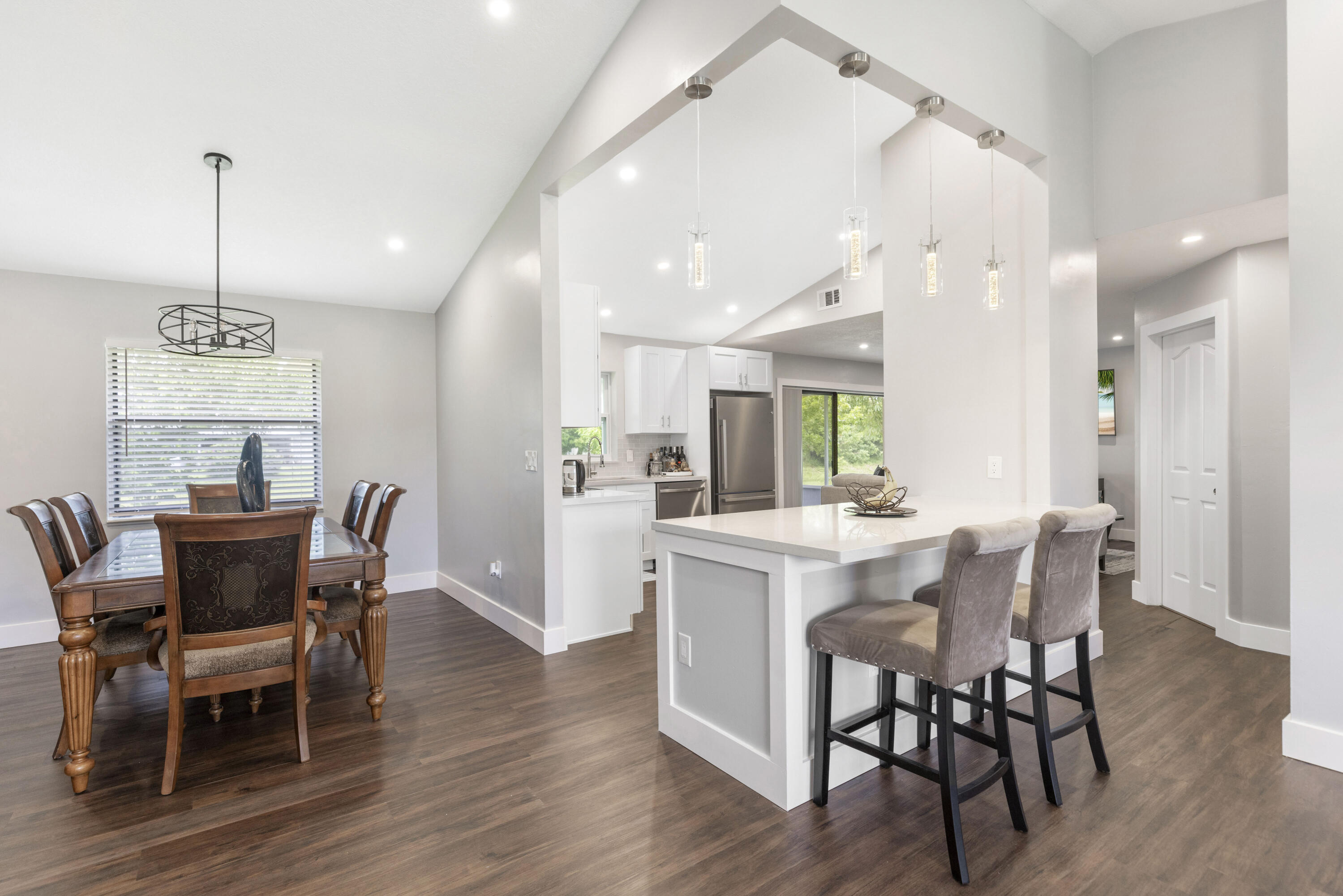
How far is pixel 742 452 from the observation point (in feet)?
21.7

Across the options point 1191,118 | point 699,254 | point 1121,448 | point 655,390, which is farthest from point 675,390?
point 1121,448

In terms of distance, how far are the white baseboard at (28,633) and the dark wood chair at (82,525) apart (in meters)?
1.15

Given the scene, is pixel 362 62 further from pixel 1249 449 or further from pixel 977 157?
pixel 1249 449

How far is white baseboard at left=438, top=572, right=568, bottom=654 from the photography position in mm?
3676

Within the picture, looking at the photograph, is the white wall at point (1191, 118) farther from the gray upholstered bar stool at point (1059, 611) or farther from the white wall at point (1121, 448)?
the white wall at point (1121, 448)

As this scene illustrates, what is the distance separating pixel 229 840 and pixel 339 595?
1.34 metres

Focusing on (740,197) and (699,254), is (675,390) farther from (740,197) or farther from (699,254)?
(699,254)

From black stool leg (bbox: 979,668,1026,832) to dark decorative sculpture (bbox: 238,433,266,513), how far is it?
3167mm

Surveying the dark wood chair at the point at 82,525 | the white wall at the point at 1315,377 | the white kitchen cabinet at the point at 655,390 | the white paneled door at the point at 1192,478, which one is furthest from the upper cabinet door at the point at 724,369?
the dark wood chair at the point at 82,525

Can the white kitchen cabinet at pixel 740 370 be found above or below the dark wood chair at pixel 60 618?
above

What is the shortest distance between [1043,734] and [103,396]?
18.4ft

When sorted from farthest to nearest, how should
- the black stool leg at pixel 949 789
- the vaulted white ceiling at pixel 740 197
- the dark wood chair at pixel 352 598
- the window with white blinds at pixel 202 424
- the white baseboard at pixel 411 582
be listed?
the white baseboard at pixel 411 582, the window with white blinds at pixel 202 424, the vaulted white ceiling at pixel 740 197, the dark wood chair at pixel 352 598, the black stool leg at pixel 949 789

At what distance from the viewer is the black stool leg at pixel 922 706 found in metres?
2.38

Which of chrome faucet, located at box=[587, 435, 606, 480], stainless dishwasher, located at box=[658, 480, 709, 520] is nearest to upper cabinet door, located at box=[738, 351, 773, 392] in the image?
stainless dishwasher, located at box=[658, 480, 709, 520]
